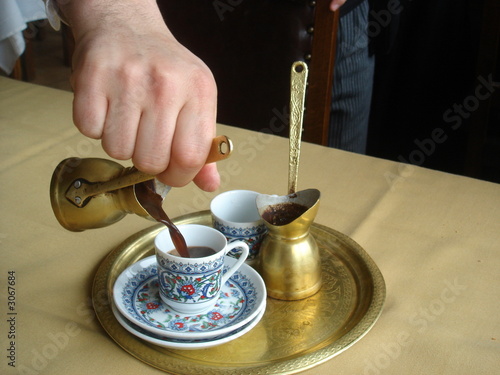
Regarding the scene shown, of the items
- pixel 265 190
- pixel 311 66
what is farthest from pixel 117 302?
pixel 311 66

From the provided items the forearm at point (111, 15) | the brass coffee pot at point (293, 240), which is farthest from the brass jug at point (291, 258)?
the forearm at point (111, 15)

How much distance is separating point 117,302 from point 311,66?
2.78 ft

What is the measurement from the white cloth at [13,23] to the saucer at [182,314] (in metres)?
0.81

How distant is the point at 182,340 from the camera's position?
1.84 ft

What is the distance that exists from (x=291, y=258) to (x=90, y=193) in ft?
0.72

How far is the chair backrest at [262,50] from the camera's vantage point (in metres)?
1.29

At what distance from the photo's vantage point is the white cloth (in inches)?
48.8

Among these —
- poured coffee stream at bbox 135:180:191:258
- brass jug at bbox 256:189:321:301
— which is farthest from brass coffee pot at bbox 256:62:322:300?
poured coffee stream at bbox 135:180:191:258

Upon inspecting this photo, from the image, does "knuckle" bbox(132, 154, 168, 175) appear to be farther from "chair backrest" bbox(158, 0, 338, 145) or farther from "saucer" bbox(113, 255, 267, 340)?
"chair backrest" bbox(158, 0, 338, 145)

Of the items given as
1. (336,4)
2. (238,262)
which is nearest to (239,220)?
(238,262)

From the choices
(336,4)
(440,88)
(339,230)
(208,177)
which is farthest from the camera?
(440,88)

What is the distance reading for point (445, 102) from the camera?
172 cm

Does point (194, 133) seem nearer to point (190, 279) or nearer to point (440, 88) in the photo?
point (190, 279)

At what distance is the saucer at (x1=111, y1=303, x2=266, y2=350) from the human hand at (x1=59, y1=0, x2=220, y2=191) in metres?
0.15
